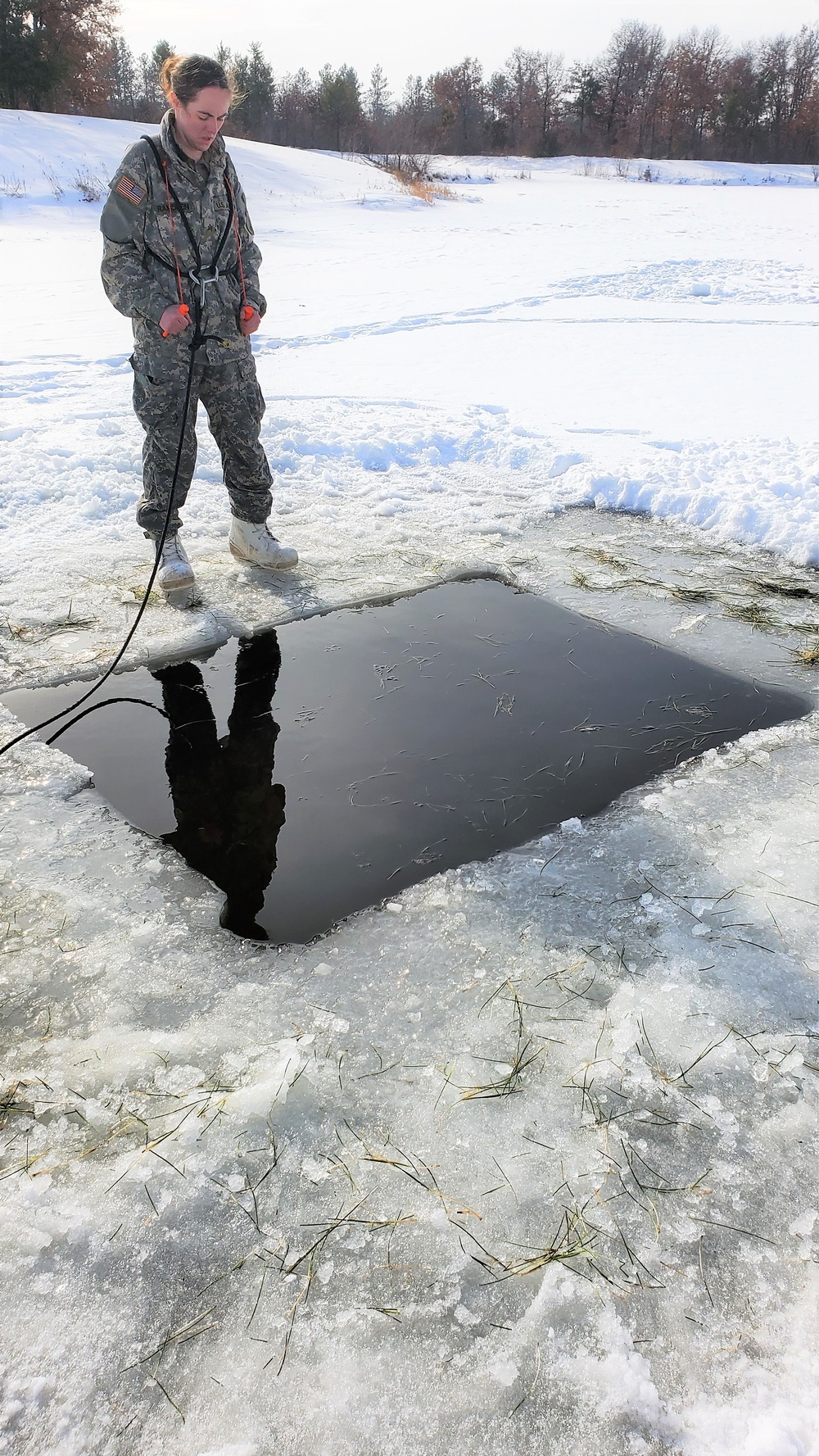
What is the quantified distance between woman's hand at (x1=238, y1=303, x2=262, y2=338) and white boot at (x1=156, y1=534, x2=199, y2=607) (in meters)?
0.94

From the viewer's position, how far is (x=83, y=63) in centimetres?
2820

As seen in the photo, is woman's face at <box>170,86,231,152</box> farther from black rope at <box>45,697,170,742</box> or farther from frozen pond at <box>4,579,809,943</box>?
black rope at <box>45,697,170,742</box>

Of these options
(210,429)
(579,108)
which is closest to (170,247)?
(210,429)

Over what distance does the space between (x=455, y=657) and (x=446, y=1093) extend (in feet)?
6.16

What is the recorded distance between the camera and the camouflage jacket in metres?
3.09

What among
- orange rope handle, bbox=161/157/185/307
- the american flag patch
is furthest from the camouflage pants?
the american flag patch

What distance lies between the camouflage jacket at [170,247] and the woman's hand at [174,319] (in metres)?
0.14

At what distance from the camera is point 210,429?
365 cm

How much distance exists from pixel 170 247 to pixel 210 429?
0.71 meters

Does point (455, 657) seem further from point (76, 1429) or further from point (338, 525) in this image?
point (76, 1429)

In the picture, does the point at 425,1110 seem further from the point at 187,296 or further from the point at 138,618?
the point at 187,296

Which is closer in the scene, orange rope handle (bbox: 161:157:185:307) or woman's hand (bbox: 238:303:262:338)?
orange rope handle (bbox: 161:157:185:307)

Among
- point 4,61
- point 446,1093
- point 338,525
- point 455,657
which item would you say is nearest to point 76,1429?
point 446,1093

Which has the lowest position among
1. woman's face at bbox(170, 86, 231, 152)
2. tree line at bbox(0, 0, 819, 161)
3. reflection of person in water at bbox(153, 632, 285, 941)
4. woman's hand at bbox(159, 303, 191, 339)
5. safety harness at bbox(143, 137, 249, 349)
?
reflection of person in water at bbox(153, 632, 285, 941)
